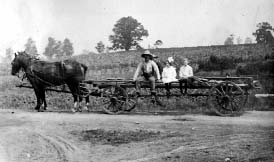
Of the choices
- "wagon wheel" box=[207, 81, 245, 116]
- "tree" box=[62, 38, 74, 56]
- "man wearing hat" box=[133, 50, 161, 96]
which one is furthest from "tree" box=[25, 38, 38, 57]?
"wagon wheel" box=[207, 81, 245, 116]

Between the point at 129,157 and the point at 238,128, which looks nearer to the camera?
the point at 129,157

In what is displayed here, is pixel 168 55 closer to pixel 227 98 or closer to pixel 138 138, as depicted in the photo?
pixel 227 98

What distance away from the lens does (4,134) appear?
25.9 ft

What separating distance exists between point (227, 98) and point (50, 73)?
5977mm

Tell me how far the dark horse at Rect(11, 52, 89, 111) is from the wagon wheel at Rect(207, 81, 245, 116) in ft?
14.5

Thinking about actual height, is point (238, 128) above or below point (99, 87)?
below

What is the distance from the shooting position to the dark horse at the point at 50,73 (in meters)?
11.4

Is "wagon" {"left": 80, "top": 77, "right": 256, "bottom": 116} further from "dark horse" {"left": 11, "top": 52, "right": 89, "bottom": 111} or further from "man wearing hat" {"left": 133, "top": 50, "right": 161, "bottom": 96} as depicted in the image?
"dark horse" {"left": 11, "top": 52, "right": 89, "bottom": 111}

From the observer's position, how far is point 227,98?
9758mm

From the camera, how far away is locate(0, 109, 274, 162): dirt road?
6320mm

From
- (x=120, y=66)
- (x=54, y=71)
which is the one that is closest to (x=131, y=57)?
(x=120, y=66)

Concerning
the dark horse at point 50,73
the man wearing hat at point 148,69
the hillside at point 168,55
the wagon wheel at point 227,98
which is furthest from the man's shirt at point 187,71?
the hillside at point 168,55

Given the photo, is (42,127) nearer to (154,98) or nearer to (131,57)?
(154,98)

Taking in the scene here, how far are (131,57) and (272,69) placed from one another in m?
17.4
